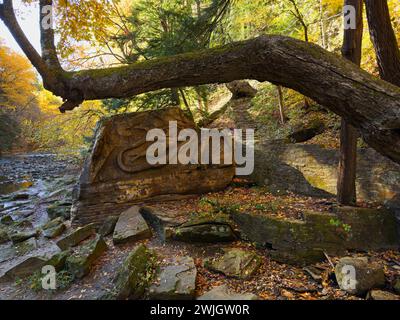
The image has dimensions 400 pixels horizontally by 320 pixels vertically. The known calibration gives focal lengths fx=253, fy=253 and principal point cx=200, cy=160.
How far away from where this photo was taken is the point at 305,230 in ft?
14.8

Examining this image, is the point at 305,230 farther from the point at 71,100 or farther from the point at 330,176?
the point at 71,100

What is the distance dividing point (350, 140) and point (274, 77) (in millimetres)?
2561

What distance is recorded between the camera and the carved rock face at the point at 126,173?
642 centimetres

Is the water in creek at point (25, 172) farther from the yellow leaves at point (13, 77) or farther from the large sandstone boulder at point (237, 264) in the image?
the large sandstone boulder at point (237, 264)

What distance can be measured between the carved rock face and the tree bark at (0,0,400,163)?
2.06 metres

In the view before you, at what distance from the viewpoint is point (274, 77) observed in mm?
3559

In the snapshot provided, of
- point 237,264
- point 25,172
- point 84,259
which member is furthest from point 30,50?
point 25,172

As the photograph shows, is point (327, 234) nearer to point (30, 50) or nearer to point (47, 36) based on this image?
point (30, 50)

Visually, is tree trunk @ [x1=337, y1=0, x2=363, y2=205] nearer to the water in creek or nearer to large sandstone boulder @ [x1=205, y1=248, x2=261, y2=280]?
large sandstone boulder @ [x1=205, y1=248, x2=261, y2=280]

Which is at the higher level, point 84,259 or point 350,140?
point 350,140

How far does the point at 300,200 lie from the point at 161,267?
151 inches

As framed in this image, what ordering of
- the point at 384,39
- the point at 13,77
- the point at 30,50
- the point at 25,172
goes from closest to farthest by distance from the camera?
the point at 384,39 → the point at 30,50 → the point at 25,172 → the point at 13,77
